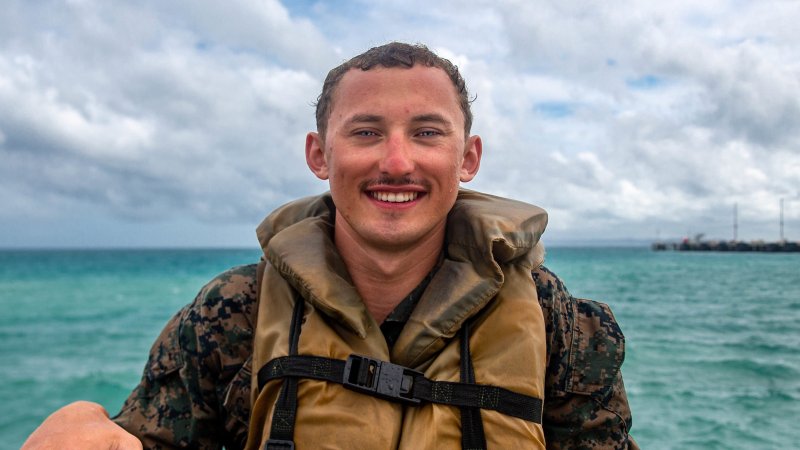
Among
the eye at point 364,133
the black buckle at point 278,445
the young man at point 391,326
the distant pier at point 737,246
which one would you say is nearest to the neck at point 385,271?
the young man at point 391,326

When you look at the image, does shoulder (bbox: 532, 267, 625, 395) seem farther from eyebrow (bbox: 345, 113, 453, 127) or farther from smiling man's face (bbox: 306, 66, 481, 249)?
eyebrow (bbox: 345, 113, 453, 127)

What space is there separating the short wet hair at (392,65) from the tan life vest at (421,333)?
47cm

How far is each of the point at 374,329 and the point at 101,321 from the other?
2743 centimetres

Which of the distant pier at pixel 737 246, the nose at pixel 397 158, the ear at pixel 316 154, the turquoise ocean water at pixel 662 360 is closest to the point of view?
the nose at pixel 397 158

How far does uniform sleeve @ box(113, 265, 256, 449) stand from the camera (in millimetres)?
2537

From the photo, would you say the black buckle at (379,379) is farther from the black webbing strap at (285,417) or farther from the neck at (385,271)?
the neck at (385,271)

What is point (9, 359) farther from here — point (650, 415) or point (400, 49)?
point (400, 49)

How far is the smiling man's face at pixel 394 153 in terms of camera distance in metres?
2.45

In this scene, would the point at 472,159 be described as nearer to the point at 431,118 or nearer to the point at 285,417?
the point at 431,118

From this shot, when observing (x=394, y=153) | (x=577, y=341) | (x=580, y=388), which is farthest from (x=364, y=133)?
(x=580, y=388)

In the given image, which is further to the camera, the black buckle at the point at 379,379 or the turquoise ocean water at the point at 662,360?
the turquoise ocean water at the point at 662,360

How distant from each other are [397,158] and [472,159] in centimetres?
56

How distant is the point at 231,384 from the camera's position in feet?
8.29

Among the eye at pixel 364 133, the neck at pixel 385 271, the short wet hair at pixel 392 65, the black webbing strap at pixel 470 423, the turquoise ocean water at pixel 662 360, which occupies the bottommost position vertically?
the turquoise ocean water at pixel 662 360
